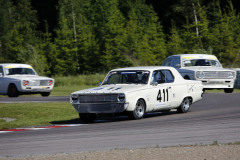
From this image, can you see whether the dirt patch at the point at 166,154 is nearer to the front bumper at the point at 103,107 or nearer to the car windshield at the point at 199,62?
the front bumper at the point at 103,107

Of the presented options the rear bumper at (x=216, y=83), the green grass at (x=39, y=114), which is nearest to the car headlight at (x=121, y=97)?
the green grass at (x=39, y=114)

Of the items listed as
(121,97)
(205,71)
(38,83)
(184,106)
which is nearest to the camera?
(121,97)

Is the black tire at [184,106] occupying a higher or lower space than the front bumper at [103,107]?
lower

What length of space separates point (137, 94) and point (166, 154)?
5568 millimetres

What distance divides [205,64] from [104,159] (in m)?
16.8

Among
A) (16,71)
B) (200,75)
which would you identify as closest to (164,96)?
(200,75)

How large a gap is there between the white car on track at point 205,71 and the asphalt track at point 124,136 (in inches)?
373

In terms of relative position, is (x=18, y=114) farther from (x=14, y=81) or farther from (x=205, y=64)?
(x=205, y=64)

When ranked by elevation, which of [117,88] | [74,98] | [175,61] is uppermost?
[175,61]

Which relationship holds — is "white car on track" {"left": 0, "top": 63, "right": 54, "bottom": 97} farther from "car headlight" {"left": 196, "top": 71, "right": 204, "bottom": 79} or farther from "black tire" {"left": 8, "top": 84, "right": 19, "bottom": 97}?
"car headlight" {"left": 196, "top": 71, "right": 204, "bottom": 79}

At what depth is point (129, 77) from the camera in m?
13.5

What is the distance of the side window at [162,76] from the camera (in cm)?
1373

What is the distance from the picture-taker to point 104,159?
682cm

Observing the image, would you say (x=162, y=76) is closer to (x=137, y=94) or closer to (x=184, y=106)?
(x=184, y=106)
